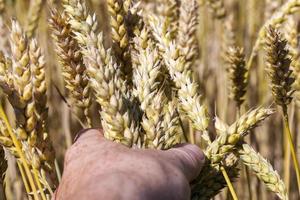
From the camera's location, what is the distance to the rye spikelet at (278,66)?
99cm

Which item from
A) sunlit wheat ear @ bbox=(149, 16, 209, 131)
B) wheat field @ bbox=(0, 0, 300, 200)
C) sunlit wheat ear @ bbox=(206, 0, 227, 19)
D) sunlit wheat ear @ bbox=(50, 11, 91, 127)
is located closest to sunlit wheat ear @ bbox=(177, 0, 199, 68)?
wheat field @ bbox=(0, 0, 300, 200)

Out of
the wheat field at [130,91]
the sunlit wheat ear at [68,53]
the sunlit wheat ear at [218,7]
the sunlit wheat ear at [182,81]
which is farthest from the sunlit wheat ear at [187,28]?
the sunlit wheat ear at [218,7]

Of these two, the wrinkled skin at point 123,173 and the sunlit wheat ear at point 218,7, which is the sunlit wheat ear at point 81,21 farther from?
the sunlit wheat ear at point 218,7

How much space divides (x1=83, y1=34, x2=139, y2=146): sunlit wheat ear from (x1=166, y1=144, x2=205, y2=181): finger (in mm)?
63

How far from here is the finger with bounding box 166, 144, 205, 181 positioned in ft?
2.58

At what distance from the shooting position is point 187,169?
79 centimetres

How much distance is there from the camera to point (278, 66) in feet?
3.28

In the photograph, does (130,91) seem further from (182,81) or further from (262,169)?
(262,169)

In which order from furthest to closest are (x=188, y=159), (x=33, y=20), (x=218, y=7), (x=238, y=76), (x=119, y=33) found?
(x=218, y=7)
(x=33, y=20)
(x=238, y=76)
(x=119, y=33)
(x=188, y=159)

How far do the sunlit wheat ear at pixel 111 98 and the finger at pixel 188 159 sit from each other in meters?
0.06

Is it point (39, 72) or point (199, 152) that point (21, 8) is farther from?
point (199, 152)

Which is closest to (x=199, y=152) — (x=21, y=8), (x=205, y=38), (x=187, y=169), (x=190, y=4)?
(x=187, y=169)

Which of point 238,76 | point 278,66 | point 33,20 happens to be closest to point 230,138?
point 278,66

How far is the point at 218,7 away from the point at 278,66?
0.90 meters
